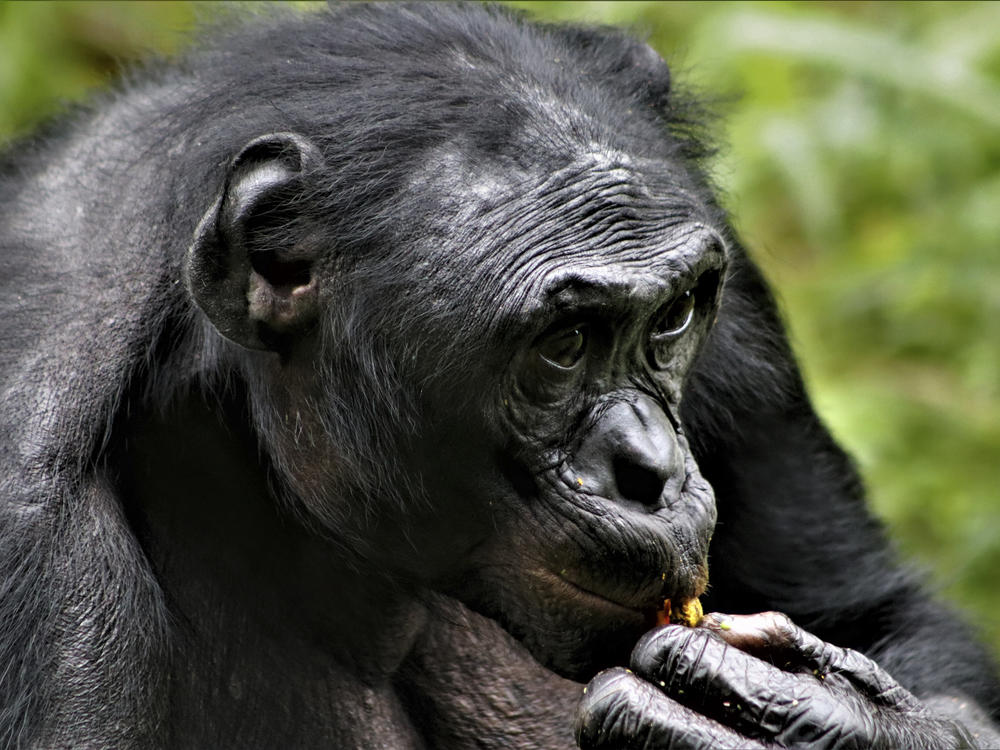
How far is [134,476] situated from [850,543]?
8.61ft

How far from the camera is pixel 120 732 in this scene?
3.49m

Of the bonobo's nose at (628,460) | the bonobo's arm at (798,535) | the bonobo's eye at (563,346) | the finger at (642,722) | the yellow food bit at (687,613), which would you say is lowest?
the finger at (642,722)

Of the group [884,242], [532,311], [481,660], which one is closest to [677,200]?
[532,311]

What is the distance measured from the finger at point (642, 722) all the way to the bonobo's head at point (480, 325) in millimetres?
213

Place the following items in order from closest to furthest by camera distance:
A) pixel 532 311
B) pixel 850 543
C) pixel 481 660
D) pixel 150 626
→ pixel 532 311, pixel 150 626, pixel 481 660, pixel 850 543

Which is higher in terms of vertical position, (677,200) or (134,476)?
(677,200)

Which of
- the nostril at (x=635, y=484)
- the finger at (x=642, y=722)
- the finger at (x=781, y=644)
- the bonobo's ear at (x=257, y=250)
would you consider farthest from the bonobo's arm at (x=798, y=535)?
the bonobo's ear at (x=257, y=250)

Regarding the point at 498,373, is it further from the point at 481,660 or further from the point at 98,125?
the point at 98,125

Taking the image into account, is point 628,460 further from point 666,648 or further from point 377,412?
point 377,412

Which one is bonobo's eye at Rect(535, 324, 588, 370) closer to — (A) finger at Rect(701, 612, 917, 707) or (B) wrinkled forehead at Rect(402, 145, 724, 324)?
(B) wrinkled forehead at Rect(402, 145, 724, 324)

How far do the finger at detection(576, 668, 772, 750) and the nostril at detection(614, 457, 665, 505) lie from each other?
43 cm

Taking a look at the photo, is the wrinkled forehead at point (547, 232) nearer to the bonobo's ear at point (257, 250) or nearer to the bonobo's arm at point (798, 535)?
the bonobo's ear at point (257, 250)

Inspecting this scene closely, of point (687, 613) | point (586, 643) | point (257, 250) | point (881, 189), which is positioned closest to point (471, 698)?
point (586, 643)

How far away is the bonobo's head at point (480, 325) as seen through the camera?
3.44 m
